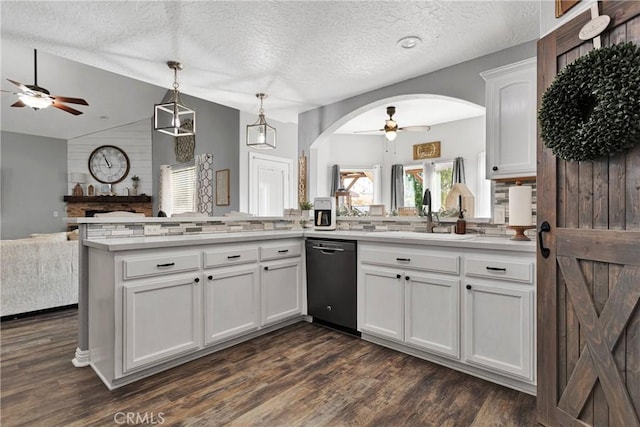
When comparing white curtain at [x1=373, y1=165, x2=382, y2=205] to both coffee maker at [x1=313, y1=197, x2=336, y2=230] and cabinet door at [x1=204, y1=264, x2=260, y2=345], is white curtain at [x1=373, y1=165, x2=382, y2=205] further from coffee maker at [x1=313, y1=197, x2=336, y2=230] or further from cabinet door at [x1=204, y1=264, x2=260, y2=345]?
cabinet door at [x1=204, y1=264, x2=260, y2=345]

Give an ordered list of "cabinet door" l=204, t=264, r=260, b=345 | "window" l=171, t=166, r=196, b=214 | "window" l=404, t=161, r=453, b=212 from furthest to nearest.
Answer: "window" l=171, t=166, r=196, b=214 < "window" l=404, t=161, r=453, b=212 < "cabinet door" l=204, t=264, r=260, b=345

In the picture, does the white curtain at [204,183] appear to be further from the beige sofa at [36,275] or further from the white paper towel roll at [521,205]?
the white paper towel roll at [521,205]

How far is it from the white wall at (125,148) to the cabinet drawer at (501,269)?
8244 millimetres

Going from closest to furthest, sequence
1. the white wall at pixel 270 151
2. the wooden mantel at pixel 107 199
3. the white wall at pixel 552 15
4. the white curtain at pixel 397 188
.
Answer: the white wall at pixel 552 15 < the white wall at pixel 270 151 < the white curtain at pixel 397 188 < the wooden mantel at pixel 107 199

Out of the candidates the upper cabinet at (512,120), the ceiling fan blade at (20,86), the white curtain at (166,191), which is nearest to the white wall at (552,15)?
the upper cabinet at (512,120)

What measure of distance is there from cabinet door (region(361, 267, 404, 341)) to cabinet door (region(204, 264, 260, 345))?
3.03ft

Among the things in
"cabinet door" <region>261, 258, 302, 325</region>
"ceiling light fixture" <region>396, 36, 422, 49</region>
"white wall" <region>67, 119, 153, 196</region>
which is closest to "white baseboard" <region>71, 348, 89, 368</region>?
"cabinet door" <region>261, 258, 302, 325</region>

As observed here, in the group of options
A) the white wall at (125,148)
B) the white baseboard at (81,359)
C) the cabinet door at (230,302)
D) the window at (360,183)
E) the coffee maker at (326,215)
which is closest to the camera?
the white baseboard at (81,359)

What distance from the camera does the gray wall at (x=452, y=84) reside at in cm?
282

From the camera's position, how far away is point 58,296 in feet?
12.1

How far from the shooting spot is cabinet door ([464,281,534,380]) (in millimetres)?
1972

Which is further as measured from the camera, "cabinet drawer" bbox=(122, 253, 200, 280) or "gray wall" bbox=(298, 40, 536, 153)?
"gray wall" bbox=(298, 40, 536, 153)

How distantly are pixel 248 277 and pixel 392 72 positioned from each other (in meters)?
2.39

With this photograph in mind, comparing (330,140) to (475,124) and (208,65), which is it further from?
(208,65)
